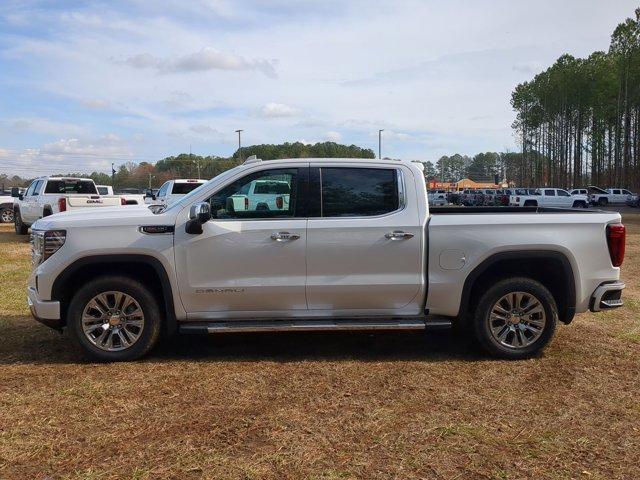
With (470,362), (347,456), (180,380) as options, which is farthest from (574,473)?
(180,380)

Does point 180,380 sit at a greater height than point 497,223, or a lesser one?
lesser

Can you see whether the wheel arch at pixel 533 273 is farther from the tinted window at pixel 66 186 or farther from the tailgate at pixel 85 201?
the tinted window at pixel 66 186

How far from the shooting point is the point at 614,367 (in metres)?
5.38

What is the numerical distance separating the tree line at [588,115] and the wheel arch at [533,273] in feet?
177

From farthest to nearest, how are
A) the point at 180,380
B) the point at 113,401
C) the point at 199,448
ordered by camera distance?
the point at 180,380
the point at 113,401
the point at 199,448

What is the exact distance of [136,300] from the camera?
5289mm

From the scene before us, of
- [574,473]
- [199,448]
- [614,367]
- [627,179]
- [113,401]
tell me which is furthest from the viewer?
[627,179]

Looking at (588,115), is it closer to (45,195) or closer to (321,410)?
(45,195)

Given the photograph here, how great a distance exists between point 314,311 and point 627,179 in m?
65.8

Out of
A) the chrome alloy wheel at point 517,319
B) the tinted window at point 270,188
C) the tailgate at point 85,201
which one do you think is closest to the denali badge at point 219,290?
the tinted window at point 270,188

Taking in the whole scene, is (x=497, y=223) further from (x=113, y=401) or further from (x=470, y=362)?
(x=113, y=401)

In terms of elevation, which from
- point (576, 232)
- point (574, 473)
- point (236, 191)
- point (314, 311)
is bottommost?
point (574, 473)

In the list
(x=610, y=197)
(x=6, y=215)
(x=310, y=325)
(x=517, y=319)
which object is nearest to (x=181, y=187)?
(x=6, y=215)

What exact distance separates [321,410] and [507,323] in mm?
2189
